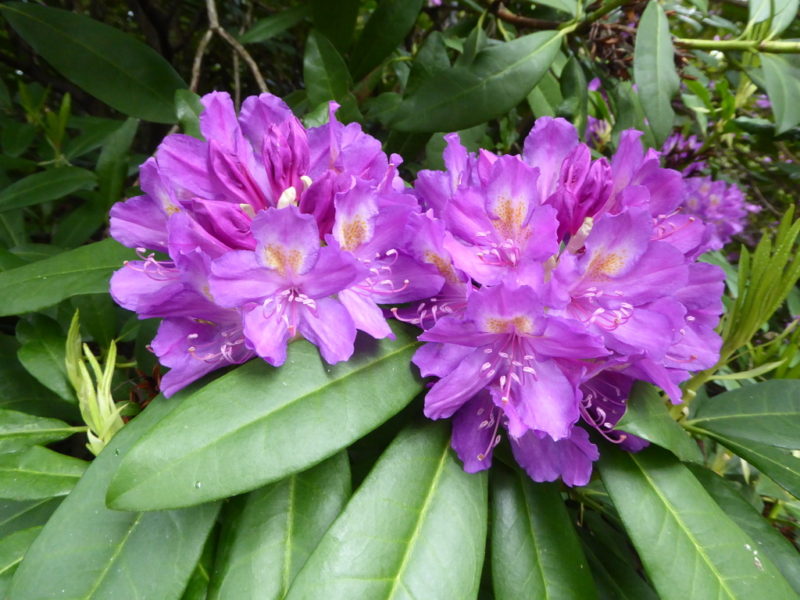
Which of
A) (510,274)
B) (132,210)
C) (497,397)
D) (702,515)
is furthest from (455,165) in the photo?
(702,515)

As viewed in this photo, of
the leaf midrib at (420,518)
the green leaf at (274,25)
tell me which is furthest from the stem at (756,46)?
the leaf midrib at (420,518)

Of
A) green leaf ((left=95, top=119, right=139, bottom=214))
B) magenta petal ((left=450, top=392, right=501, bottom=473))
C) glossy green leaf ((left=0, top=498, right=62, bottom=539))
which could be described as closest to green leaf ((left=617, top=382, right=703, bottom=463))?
magenta petal ((left=450, top=392, right=501, bottom=473))

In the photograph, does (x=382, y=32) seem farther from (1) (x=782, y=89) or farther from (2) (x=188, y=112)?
(1) (x=782, y=89)

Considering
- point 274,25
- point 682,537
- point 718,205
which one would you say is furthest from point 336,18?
point 718,205

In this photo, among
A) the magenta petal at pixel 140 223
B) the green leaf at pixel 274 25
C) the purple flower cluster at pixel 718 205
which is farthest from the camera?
→ the purple flower cluster at pixel 718 205

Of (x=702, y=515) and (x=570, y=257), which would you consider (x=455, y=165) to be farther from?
(x=702, y=515)

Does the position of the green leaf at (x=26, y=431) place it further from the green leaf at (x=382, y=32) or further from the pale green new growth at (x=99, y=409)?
the green leaf at (x=382, y=32)
